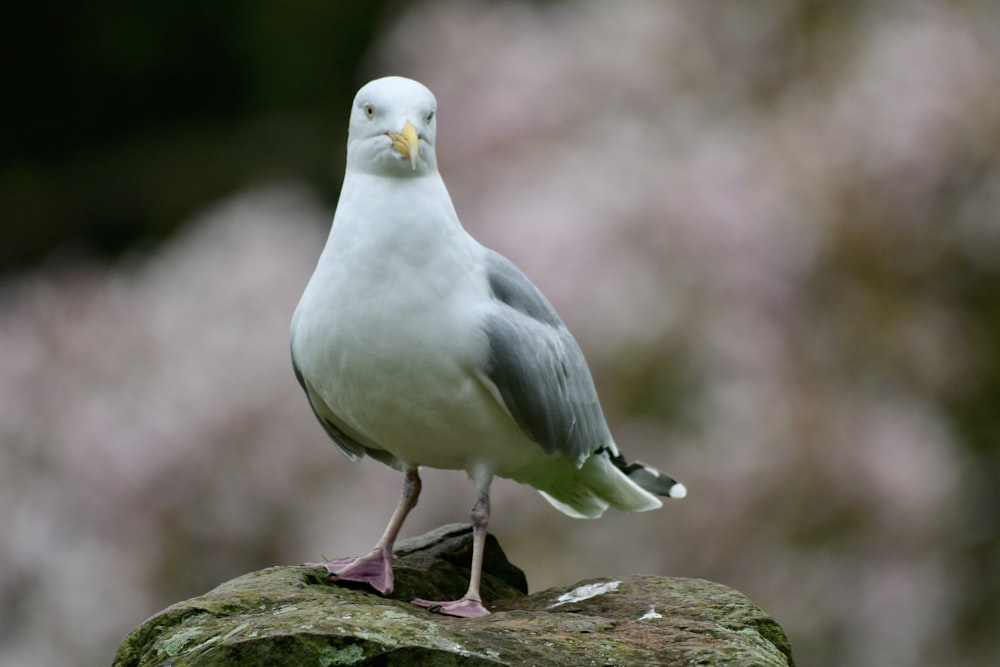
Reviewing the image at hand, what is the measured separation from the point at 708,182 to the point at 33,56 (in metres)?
7.49

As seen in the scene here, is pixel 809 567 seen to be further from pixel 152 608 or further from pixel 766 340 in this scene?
pixel 152 608

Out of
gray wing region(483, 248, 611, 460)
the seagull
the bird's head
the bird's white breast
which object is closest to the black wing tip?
gray wing region(483, 248, 611, 460)

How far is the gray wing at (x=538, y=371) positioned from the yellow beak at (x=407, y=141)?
338 mm

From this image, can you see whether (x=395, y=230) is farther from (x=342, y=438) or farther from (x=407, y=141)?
(x=342, y=438)

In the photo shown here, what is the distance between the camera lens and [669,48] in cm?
675

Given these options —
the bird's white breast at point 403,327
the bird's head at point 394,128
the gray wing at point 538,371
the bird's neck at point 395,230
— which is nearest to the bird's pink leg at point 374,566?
the bird's white breast at point 403,327

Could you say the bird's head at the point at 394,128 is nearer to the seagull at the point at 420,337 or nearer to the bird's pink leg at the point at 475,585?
the seagull at the point at 420,337

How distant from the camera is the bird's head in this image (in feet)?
11.9

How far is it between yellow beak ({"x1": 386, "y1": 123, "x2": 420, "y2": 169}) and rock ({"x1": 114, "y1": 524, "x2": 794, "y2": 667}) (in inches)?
36.8

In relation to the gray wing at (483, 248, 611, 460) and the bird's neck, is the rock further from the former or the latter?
the bird's neck

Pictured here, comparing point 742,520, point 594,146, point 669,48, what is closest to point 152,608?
point 742,520

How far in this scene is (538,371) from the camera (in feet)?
12.1

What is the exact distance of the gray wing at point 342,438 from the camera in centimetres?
390

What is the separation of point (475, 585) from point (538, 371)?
48 centimetres
